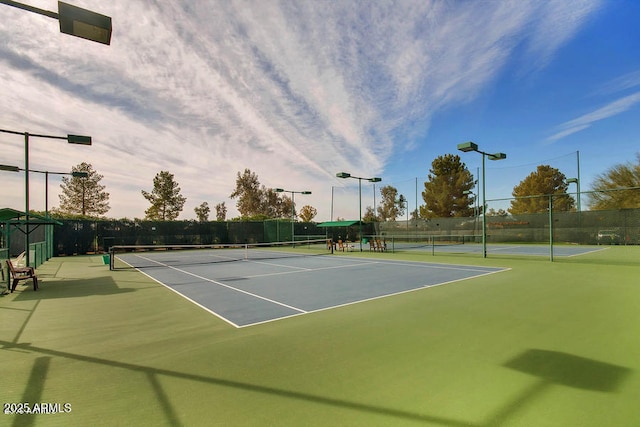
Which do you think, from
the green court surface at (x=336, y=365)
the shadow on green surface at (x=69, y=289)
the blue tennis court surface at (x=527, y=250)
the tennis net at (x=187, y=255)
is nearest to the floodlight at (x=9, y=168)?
the tennis net at (x=187, y=255)

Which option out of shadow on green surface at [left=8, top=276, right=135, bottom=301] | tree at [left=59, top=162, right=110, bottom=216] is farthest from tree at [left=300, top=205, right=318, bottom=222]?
shadow on green surface at [left=8, top=276, right=135, bottom=301]

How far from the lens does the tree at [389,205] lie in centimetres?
6250

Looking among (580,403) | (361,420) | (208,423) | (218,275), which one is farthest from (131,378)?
(218,275)

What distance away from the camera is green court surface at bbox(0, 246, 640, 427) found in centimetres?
272

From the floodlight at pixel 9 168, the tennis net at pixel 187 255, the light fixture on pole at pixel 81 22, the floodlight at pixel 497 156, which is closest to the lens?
the light fixture on pole at pixel 81 22

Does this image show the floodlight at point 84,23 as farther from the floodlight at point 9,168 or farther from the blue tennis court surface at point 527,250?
the blue tennis court surface at point 527,250

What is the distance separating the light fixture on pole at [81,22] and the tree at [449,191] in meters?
42.0

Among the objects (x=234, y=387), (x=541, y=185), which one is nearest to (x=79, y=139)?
(x=234, y=387)

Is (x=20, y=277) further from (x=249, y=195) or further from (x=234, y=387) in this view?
(x=249, y=195)

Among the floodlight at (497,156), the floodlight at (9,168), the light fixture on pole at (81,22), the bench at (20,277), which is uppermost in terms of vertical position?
the floodlight at (497,156)

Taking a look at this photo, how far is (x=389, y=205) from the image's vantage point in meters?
63.1

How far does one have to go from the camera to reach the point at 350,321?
5.44 meters

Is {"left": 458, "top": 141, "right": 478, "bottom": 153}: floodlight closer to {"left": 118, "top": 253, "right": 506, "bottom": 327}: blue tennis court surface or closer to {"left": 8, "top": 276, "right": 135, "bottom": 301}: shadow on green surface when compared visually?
{"left": 118, "top": 253, "right": 506, "bottom": 327}: blue tennis court surface

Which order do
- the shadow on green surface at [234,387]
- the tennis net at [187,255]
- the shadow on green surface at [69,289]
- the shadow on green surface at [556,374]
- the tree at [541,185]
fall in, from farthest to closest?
the tree at [541,185]
the tennis net at [187,255]
the shadow on green surface at [69,289]
the shadow on green surface at [556,374]
the shadow on green surface at [234,387]
